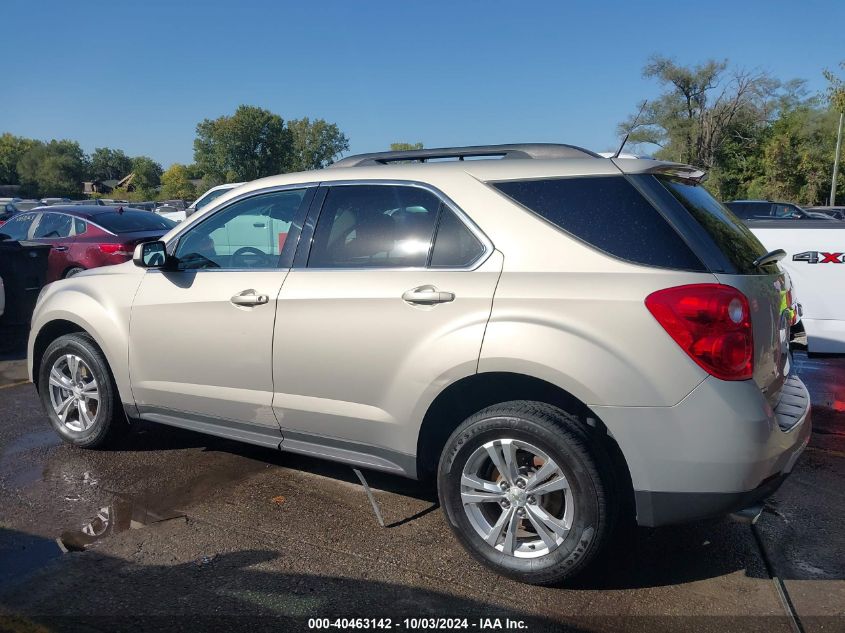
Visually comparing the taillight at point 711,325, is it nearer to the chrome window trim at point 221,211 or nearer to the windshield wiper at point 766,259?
the windshield wiper at point 766,259

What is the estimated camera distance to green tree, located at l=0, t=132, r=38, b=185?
110 m

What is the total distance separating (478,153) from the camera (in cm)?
383

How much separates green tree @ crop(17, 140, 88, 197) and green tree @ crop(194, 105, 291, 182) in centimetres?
2648

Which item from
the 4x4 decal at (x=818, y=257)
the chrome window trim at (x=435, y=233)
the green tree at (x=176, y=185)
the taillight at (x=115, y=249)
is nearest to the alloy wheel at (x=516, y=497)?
the chrome window trim at (x=435, y=233)

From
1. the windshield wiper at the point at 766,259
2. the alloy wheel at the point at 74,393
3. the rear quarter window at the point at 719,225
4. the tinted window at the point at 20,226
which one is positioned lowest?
the alloy wheel at the point at 74,393

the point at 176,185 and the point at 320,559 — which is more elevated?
the point at 176,185

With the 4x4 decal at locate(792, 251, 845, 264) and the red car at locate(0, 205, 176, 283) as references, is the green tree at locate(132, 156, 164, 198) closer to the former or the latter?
the red car at locate(0, 205, 176, 283)

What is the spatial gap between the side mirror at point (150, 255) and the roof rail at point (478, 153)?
3.77 feet

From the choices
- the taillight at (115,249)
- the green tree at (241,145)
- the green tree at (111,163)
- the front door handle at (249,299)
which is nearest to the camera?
the front door handle at (249,299)

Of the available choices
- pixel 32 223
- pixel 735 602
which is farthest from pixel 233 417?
pixel 32 223

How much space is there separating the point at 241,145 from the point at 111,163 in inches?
2759

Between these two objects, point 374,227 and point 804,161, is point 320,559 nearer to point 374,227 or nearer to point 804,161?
point 374,227

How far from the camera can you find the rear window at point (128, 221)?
35.9 ft

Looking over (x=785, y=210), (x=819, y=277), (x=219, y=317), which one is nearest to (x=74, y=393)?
(x=219, y=317)
